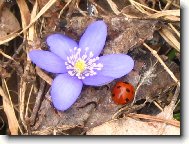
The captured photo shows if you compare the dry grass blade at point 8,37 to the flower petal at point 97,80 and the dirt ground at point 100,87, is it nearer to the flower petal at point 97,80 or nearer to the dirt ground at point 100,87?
the dirt ground at point 100,87

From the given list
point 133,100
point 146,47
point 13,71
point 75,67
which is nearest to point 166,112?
point 133,100

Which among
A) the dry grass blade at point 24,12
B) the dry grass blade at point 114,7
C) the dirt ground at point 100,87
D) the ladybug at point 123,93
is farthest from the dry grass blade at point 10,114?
the dry grass blade at point 114,7

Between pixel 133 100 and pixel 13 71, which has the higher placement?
pixel 13 71

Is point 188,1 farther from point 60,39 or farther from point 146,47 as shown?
point 60,39

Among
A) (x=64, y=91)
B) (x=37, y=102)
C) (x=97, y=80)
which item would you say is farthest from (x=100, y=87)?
(x=37, y=102)

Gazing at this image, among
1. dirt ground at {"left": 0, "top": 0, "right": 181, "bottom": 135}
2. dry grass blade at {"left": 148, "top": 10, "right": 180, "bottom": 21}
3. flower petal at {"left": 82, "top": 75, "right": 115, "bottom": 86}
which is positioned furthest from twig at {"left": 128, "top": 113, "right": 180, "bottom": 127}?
dry grass blade at {"left": 148, "top": 10, "right": 180, "bottom": 21}

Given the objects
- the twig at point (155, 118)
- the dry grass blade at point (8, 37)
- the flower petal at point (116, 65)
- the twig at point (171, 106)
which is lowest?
the twig at point (155, 118)

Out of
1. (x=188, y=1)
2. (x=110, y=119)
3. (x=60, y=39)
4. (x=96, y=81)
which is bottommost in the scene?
(x=110, y=119)

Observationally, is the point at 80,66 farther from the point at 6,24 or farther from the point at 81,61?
the point at 6,24
